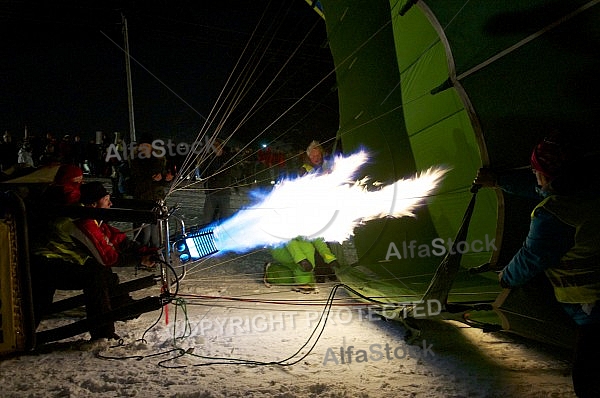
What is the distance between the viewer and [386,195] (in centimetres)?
521

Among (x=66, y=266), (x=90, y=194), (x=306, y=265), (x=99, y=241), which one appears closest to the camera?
(x=66, y=266)

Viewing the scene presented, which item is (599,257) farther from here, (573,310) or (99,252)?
(99,252)

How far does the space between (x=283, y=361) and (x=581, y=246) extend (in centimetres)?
188

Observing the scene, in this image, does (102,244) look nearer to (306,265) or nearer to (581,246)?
(306,265)

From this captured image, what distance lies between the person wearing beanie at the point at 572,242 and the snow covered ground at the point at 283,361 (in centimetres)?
46

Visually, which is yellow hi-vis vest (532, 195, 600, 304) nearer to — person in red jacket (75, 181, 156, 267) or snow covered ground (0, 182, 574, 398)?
snow covered ground (0, 182, 574, 398)

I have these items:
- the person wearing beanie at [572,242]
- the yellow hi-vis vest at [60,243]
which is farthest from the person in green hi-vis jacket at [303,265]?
the person wearing beanie at [572,242]

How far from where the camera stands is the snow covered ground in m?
2.65

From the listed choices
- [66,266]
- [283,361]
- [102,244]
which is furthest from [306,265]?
[66,266]

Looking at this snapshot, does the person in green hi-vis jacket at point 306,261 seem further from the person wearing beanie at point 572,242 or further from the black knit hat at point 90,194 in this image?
the person wearing beanie at point 572,242

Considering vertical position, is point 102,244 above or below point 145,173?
below

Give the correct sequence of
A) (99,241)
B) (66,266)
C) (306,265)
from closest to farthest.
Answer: (66,266)
(99,241)
(306,265)

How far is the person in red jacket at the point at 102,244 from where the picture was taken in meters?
3.39

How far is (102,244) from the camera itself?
3463 mm
